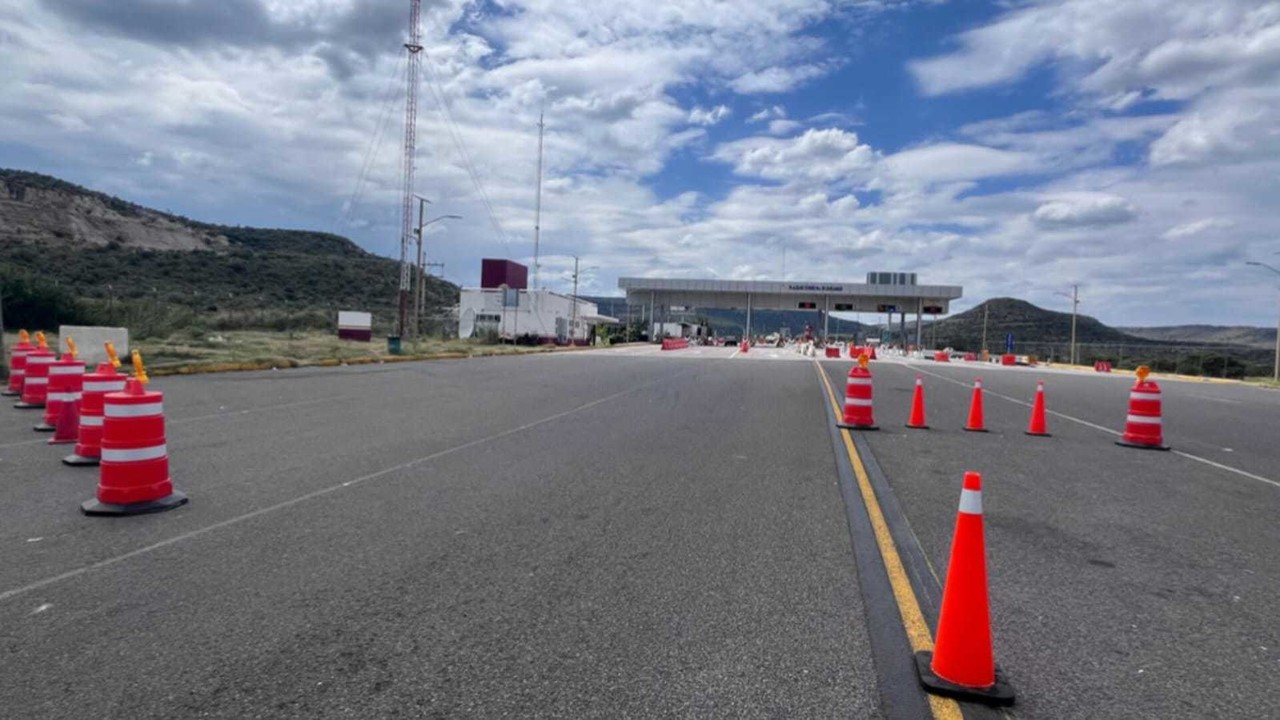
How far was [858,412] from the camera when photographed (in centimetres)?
1434

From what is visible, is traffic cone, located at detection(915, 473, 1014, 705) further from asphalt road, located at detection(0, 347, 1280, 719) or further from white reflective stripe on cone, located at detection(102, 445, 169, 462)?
white reflective stripe on cone, located at detection(102, 445, 169, 462)

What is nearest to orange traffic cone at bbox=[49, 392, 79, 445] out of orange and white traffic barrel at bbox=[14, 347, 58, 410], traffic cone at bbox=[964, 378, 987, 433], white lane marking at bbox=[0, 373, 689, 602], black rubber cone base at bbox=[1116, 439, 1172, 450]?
white lane marking at bbox=[0, 373, 689, 602]

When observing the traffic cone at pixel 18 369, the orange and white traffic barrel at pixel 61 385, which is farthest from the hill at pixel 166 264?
the orange and white traffic barrel at pixel 61 385

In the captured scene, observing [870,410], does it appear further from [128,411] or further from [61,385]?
[61,385]

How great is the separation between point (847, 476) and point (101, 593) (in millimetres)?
6917

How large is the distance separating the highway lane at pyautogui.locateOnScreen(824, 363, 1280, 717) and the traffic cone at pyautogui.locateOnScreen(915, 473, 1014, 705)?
19 cm

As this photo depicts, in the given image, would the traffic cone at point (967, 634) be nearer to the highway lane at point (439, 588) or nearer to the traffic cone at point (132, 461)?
the highway lane at point (439, 588)

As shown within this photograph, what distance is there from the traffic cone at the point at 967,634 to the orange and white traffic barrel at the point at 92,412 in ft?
27.4

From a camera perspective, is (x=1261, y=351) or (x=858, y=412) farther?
(x=1261, y=351)

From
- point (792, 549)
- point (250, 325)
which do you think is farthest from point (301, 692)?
point (250, 325)

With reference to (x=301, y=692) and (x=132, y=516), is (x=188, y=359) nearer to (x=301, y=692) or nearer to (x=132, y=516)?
(x=132, y=516)

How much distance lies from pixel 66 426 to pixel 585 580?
8.37 metres

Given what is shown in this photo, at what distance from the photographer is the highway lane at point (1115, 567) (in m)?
4.08

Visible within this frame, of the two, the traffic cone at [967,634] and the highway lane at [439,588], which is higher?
the traffic cone at [967,634]
